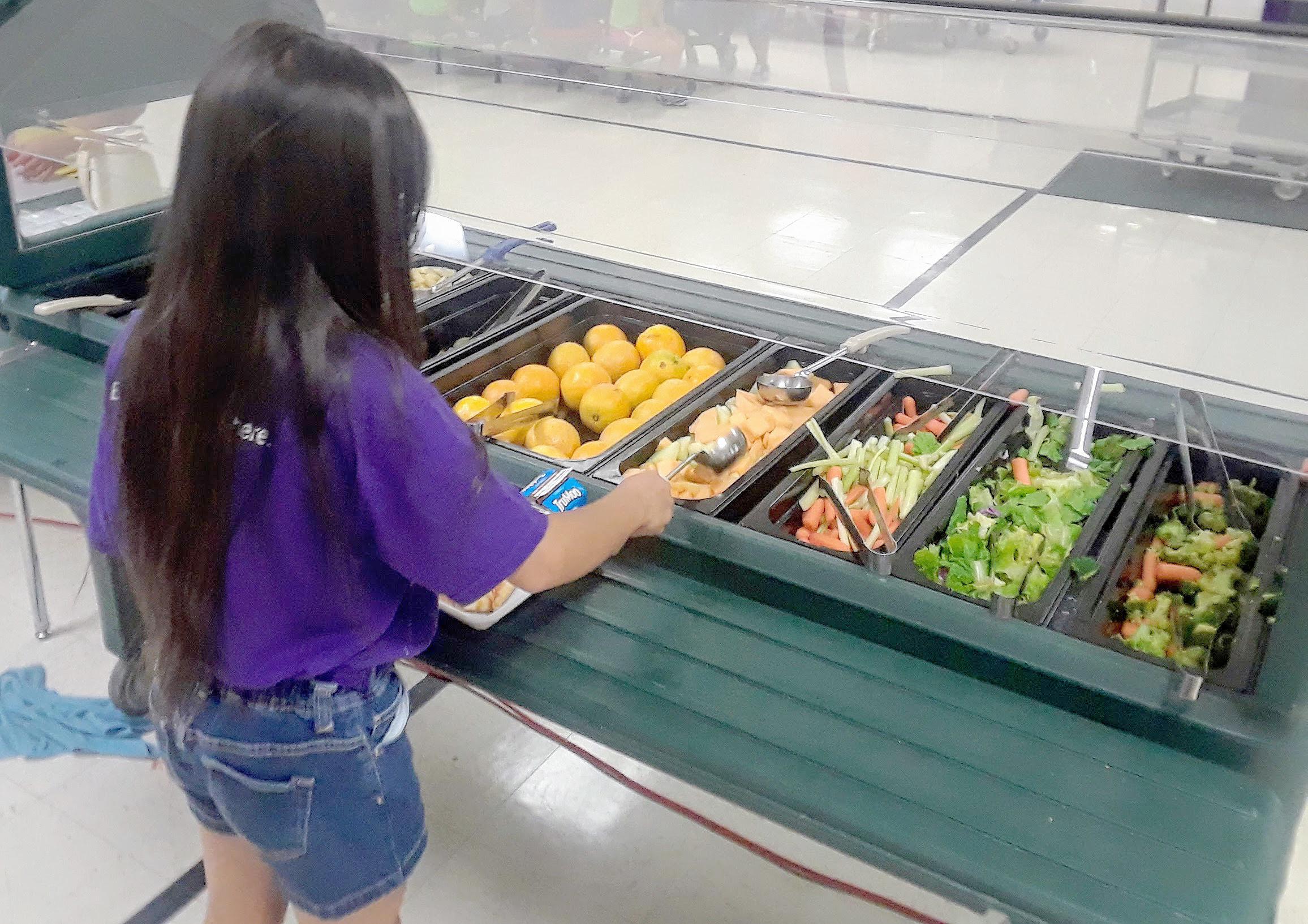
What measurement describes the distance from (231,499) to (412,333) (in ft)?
0.74

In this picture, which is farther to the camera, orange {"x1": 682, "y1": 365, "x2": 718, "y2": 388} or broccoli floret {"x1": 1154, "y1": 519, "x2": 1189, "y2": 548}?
orange {"x1": 682, "y1": 365, "x2": 718, "y2": 388}

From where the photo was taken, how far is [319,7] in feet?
5.17

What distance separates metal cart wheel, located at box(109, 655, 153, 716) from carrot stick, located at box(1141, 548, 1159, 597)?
1.16 metres

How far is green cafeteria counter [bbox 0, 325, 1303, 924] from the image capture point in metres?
0.90

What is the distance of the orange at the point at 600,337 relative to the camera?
1.77 meters

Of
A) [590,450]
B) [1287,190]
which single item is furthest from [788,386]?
[1287,190]

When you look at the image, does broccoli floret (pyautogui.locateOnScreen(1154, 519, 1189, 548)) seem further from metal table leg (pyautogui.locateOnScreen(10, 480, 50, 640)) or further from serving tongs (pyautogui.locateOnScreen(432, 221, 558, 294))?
metal table leg (pyautogui.locateOnScreen(10, 480, 50, 640))

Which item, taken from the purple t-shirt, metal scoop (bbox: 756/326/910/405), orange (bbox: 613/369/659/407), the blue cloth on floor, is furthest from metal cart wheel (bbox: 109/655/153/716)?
metal scoop (bbox: 756/326/910/405)

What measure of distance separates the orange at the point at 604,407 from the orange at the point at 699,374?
104mm

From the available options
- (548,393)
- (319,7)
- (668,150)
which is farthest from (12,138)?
(668,150)

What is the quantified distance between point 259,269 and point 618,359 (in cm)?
88

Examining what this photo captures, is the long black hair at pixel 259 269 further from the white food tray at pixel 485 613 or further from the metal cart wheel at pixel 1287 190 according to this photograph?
the metal cart wheel at pixel 1287 190

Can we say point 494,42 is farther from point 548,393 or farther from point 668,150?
point 548,393

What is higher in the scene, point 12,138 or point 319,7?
point 319,7
